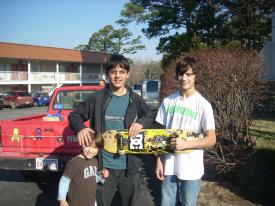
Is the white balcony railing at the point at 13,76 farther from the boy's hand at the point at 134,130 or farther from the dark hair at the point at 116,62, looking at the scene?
the boy's hand at the point at 134,130

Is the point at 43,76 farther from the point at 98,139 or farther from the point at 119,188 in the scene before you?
the point at 98,139

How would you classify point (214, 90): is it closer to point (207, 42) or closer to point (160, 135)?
point (160, 135)

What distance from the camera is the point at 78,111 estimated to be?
3432mm

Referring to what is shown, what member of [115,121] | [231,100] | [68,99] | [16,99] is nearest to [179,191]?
[115,121]

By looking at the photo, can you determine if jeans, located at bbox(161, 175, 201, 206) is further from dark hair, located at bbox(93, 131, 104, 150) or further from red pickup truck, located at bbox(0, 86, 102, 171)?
red pickup truck, located at bbox(0, 86, 102, 171)

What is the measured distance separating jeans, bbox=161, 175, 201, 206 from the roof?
38.8 m

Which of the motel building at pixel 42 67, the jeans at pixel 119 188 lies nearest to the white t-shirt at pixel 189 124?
the jeans at pixel 119 188

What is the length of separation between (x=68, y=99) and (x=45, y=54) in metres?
38.3

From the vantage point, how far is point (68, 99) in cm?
835

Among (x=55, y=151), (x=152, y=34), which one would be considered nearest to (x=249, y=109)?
(x=55, y=151)

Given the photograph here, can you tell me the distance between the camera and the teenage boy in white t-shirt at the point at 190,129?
315 centimetres

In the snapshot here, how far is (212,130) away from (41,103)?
3517 centimetres

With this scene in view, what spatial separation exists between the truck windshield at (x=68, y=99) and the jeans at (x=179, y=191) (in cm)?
526

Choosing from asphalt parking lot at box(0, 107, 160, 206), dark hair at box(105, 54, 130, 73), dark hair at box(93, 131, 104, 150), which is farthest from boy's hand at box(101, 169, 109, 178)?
asphalt parking lot at box(0, 107, 160, 206)
